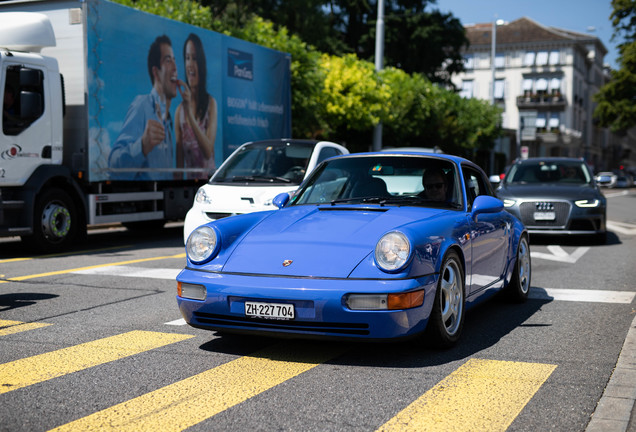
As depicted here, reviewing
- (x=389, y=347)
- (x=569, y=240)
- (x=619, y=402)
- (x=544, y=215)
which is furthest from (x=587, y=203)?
(x=619, y=402)

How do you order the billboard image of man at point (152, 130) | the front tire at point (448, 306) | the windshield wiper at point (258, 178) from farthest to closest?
the billboard image of man at point (152, 130) → the windshield wiper at point (258, 178) → the front tire at point (448, 306)

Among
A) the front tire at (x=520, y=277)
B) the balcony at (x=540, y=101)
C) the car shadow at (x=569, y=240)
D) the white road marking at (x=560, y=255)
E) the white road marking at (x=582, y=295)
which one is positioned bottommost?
the car shadow at (x=569, y=240)

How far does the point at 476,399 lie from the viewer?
4.45 meters

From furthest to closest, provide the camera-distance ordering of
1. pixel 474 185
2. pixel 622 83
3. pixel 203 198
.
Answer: pixel 622 83 < pixel 203 198 < pixel 474 185

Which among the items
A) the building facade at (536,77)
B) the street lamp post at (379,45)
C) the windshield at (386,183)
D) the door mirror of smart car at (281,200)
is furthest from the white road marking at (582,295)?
the building facade at (536,77)

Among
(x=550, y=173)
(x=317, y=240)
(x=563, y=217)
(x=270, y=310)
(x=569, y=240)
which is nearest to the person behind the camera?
(x=270, y=310)

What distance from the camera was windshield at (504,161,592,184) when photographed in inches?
592

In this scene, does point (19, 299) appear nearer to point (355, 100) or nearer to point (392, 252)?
point (392, 252)

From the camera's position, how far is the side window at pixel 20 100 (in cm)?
1162

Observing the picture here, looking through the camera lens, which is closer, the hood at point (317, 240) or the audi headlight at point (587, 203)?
the hood at point (317, 240)

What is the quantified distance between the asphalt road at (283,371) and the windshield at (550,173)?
6991 mm

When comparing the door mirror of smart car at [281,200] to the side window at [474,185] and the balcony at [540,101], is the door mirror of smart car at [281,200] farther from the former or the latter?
the balcony at [540,101]

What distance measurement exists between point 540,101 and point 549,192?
8407 centimetres

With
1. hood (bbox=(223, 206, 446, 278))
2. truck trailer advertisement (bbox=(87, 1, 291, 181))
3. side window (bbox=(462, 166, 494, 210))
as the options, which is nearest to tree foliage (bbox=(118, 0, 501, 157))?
truck trailer advertisement (bbox=(87, 1, 291, 181))
